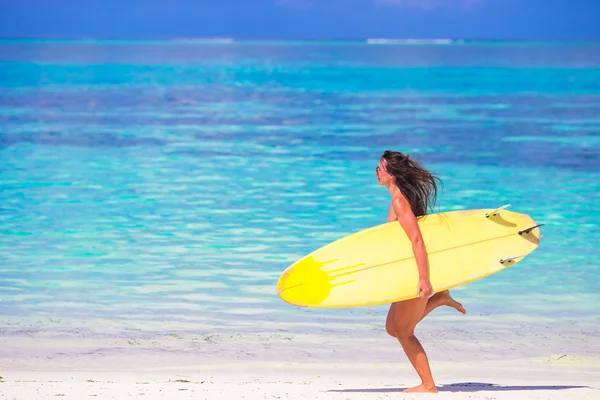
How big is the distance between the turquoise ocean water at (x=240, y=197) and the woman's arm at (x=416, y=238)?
2.22m

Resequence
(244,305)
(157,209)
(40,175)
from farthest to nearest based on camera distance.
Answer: (40,175) → (157,209) → (244,305)

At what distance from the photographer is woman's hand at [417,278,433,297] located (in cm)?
464

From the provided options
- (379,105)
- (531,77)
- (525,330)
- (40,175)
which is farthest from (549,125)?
(531,77)

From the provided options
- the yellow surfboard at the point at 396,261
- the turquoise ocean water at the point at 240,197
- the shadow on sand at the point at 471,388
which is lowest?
the shadow on sand at the point at 471,388

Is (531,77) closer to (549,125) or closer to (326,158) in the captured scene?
(549,125)

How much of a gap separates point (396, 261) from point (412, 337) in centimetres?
39

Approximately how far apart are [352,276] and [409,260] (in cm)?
31

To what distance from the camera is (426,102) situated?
29.6 metres

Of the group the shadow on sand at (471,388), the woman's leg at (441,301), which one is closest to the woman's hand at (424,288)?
the woman's leg at (441,301)

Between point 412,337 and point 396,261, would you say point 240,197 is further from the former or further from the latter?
point 412,337

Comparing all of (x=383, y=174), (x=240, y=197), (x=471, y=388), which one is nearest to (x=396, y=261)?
(x=383, y=174)

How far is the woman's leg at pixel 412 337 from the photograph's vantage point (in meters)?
4.75

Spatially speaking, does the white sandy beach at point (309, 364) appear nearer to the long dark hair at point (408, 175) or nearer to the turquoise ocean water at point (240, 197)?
the turquoise ocean water at point (240, 197)

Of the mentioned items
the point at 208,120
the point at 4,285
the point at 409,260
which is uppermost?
the point at 208,120
